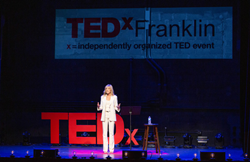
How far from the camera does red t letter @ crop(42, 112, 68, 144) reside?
32.1 feet

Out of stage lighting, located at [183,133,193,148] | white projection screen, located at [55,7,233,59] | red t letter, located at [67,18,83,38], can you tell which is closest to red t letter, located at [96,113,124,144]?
stage lighting, located at [183,133,193,148]

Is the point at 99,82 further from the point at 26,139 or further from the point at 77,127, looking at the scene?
the point at 26,139

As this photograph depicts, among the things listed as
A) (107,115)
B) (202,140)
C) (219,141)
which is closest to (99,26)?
(107,115)

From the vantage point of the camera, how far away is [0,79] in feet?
34.2

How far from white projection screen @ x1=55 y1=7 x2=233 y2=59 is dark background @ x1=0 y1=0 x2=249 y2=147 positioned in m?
0.18

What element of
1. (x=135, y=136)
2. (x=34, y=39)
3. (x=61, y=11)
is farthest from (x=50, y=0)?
(x=135, y=136)

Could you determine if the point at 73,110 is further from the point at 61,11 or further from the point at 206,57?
the point at 206,57

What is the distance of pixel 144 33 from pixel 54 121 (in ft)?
12.0

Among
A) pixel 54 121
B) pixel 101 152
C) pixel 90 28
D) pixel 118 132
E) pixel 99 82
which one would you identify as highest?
pixel 90 28

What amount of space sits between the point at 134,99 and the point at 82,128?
174 cm

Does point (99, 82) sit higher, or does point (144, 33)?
point (144, 33)

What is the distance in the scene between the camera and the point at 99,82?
10.4 metres

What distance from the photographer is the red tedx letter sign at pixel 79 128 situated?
31.8 ft

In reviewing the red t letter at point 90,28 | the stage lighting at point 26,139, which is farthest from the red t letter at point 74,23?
the stage lighting at point 26,139
